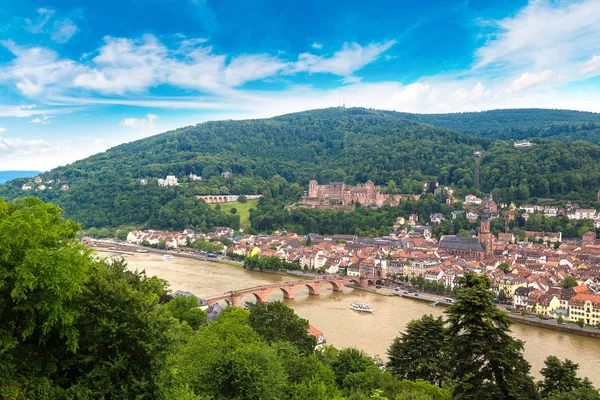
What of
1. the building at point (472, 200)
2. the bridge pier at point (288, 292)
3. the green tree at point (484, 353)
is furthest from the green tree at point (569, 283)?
the building at point (472, 200)

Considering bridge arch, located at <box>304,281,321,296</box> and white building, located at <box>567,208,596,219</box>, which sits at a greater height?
white building, located at <box>567,208,596,219</box>

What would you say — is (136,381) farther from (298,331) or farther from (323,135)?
(323,135)

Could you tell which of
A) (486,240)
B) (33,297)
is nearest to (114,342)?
(33,297)

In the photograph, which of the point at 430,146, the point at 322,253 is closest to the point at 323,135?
the point at 430,146

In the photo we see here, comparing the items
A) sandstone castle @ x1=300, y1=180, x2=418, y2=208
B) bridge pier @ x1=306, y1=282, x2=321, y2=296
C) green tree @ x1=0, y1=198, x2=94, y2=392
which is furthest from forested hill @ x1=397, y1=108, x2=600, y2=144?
green tree @ x1=0, y1=198, x2=94, y2=392

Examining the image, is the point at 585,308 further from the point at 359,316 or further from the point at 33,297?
the point at 33,297

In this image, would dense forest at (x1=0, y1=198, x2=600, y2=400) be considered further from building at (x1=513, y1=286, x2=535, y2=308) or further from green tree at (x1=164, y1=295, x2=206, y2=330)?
building at (x1=513, y1=286, x2=535, y2=308)
